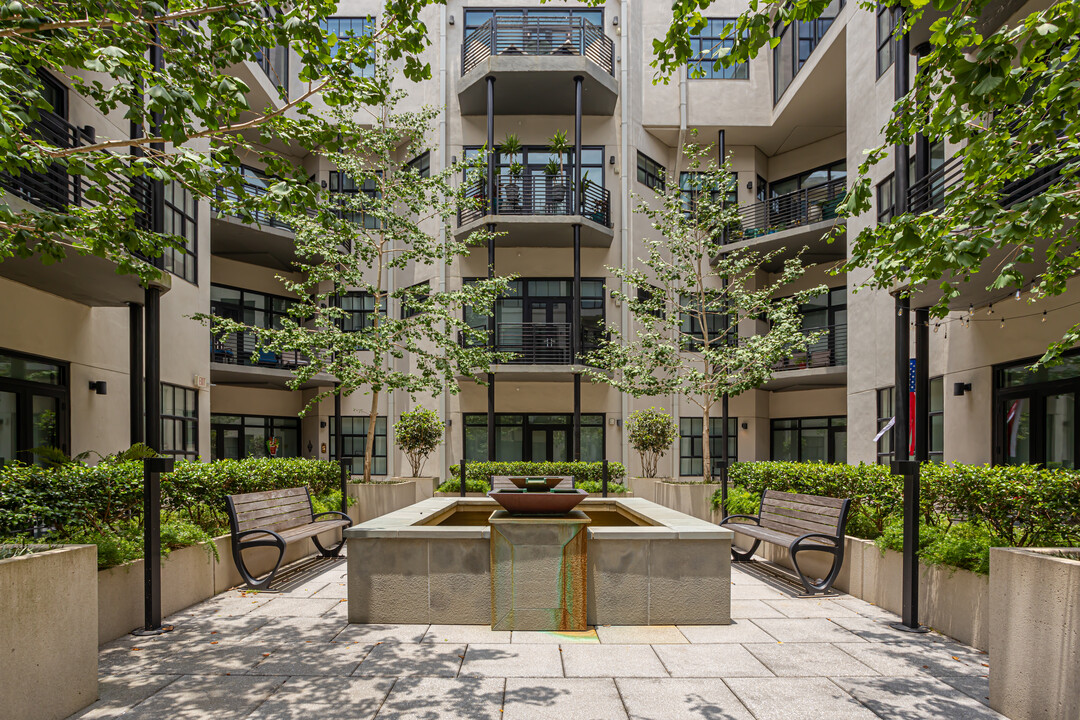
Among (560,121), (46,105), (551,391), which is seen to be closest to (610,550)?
(46,105)

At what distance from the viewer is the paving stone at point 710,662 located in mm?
4848

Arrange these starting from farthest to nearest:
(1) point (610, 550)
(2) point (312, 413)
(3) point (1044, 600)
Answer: (2) point (312, 413)
(1) point (610, 550)
(3) point (1044, 600)

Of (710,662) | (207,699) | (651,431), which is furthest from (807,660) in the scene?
(651,431)

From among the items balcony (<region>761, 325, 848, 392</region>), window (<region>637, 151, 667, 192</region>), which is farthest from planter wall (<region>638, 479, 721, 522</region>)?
window (<region>637, 151, 667, 192</region>)

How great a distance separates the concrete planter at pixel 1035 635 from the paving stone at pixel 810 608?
7.64 feet

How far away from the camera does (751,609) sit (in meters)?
6.71

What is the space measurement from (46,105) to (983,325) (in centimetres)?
1281

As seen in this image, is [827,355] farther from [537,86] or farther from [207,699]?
[207,699]

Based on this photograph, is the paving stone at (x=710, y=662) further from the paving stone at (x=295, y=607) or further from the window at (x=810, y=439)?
the window at (x=810, y=439)

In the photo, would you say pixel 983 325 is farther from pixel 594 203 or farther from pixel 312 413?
pixel 312 413

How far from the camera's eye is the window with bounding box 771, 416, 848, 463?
19.9m

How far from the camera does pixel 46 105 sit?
4945 millimetres

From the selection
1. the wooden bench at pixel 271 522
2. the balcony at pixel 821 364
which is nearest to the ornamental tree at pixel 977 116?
the wooden bench at pixel 271 522

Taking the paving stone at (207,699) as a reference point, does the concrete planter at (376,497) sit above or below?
below
